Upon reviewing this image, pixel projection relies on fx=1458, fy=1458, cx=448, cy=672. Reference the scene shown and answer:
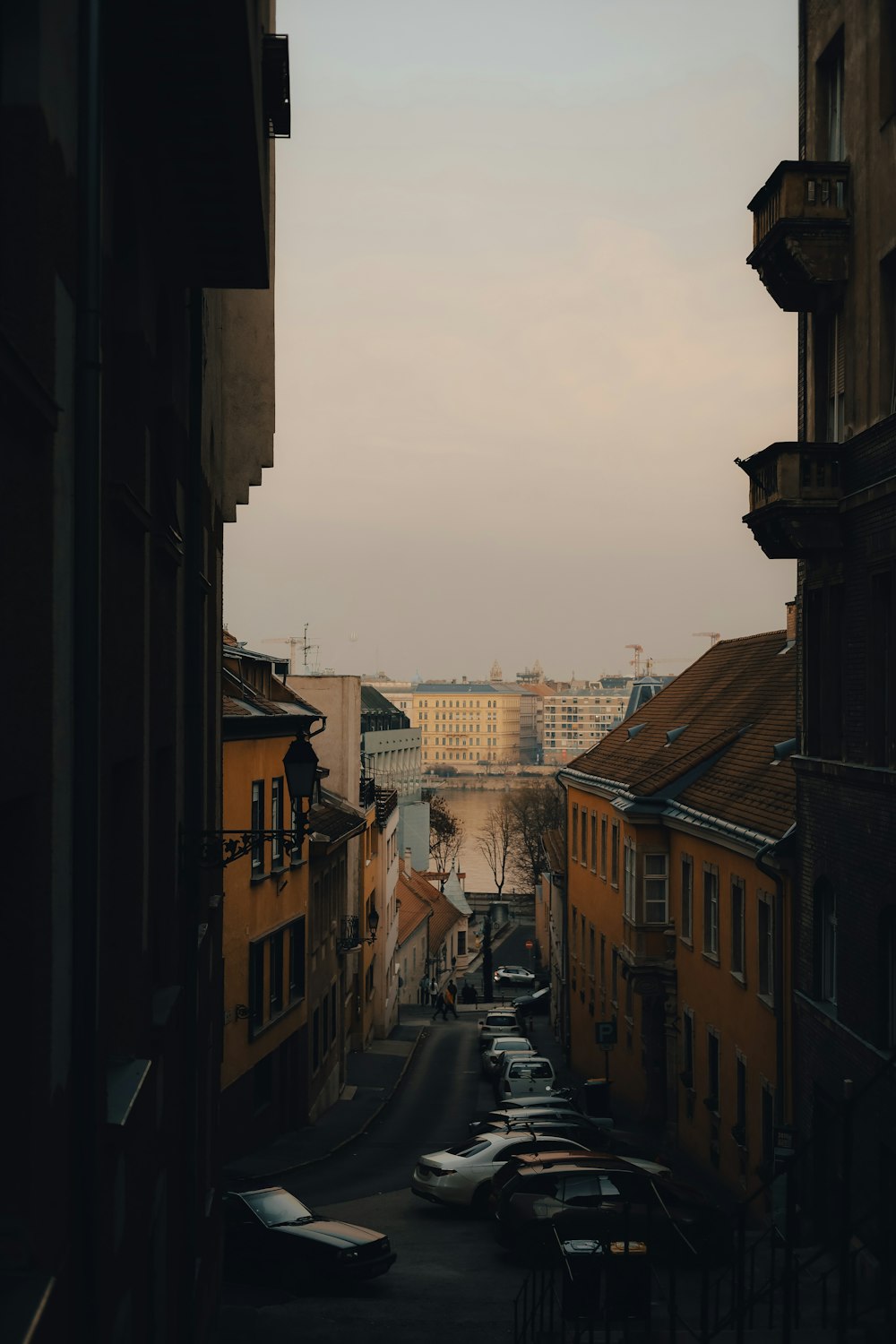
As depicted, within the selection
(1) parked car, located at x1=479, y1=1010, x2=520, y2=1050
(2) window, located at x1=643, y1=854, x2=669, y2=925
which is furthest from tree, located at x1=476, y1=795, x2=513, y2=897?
(2) window, located at x1=643, y1=854, x2=669, y2=925

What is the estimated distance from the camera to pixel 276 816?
29.4 meters

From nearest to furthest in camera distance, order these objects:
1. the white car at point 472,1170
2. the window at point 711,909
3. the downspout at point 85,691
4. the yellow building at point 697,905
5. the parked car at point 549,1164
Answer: the downspout at point 85,691 < the parked car at point 549,1164 < the yellow building at point 697,905 < the white car at point 472,1170 < the window at point 711,909

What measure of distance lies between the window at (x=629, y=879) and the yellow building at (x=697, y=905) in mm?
95

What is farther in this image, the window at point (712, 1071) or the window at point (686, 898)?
the window at point (686, 898)

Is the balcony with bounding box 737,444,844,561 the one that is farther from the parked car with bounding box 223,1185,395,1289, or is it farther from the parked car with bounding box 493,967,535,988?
the parked car with bounding box 493,967,535,988

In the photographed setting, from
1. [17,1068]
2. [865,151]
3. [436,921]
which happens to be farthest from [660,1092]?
[436,921]

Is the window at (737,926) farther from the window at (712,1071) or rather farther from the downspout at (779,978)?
the downspout at (779,978)

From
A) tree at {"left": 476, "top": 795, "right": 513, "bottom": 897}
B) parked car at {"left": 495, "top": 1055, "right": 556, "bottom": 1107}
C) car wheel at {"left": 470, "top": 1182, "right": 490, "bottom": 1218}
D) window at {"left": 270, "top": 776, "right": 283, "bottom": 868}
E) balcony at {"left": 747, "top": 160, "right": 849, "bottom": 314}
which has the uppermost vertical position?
balcony at {"left": 747, "top": 160, "right": 849, "bottom": 314}

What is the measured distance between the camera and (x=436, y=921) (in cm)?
9031

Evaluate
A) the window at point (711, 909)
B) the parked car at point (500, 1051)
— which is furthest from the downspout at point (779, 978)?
the parked car at point (500, 1051)

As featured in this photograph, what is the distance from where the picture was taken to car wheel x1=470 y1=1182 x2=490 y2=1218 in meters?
24.5

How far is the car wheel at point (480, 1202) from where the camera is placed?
24.5m

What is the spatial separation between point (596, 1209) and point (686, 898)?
40.1ft

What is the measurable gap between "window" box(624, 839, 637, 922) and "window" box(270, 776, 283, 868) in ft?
26.8
